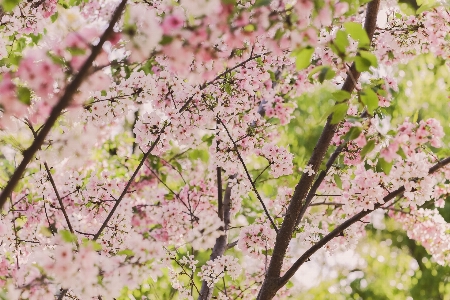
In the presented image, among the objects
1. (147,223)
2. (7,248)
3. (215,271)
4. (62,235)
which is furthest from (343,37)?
(147,223)

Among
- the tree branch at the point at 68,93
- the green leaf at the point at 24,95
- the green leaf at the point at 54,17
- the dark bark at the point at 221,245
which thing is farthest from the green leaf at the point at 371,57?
the green leaf at the point at 54,17

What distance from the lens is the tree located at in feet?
5.12

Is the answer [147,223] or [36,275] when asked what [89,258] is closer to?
[36,275]

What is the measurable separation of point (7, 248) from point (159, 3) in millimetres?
2485

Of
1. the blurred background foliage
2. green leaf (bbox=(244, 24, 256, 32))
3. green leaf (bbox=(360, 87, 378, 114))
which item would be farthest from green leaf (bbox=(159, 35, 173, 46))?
the blurred background foliage

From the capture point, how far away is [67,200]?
429 cm

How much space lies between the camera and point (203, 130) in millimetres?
3986

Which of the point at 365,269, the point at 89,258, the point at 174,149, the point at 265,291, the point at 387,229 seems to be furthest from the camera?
the point at 387,229

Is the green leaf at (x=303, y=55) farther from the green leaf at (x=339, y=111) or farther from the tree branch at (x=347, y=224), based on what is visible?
the tree branch at (x=347, y=224)

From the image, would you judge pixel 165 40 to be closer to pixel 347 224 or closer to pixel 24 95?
pixel 24 95

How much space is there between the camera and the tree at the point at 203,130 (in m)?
1.56

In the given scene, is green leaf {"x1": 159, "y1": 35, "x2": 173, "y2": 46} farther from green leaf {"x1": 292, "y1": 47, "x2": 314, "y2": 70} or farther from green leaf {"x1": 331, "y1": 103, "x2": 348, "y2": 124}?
green leaf {"x1": 331, "y1": 103, "x2": 348, "y2": 124}

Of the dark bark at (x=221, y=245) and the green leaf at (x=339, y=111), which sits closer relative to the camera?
the green leaf at (x=339, y=111)

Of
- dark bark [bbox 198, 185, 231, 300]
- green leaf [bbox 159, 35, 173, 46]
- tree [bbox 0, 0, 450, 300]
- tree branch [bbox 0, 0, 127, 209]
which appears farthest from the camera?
dark bark [bbox 198, 185, 231, 300]
